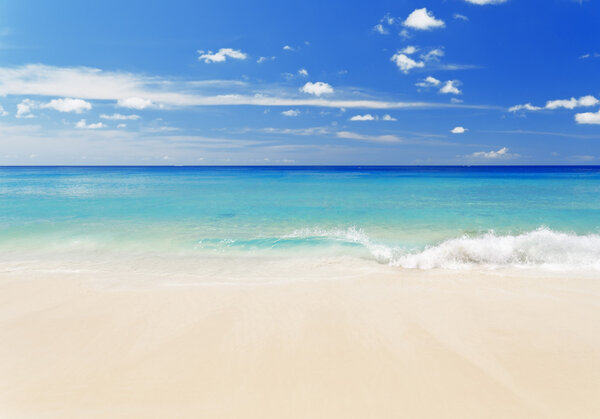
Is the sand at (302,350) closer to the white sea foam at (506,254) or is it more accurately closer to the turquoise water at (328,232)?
the white sea foam at (506,254)

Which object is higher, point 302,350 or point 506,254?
point 506,254

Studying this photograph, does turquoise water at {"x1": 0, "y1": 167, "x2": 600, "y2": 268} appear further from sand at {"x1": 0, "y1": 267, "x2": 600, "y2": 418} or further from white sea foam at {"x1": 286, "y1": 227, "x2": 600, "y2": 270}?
sand at {"x1": 0, "y1": 267, "x2": 600, "y2": 418}

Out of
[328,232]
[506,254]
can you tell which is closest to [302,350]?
[506,254]

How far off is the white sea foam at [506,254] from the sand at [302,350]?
61.3 inches

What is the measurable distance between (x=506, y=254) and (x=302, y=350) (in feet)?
24.6

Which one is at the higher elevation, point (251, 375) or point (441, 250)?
point (441, 250)

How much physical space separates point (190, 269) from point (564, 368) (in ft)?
25.9

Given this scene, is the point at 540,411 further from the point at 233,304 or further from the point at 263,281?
the point at 263,281

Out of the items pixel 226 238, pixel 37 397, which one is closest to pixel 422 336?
pixel 37 397

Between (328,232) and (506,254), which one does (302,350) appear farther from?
(328,232)

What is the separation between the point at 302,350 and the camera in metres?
4.78

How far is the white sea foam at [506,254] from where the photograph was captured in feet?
29.3

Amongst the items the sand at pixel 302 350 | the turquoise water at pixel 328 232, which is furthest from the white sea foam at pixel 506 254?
the sand at pixel 302 350

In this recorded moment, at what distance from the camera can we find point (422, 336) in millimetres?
5121
